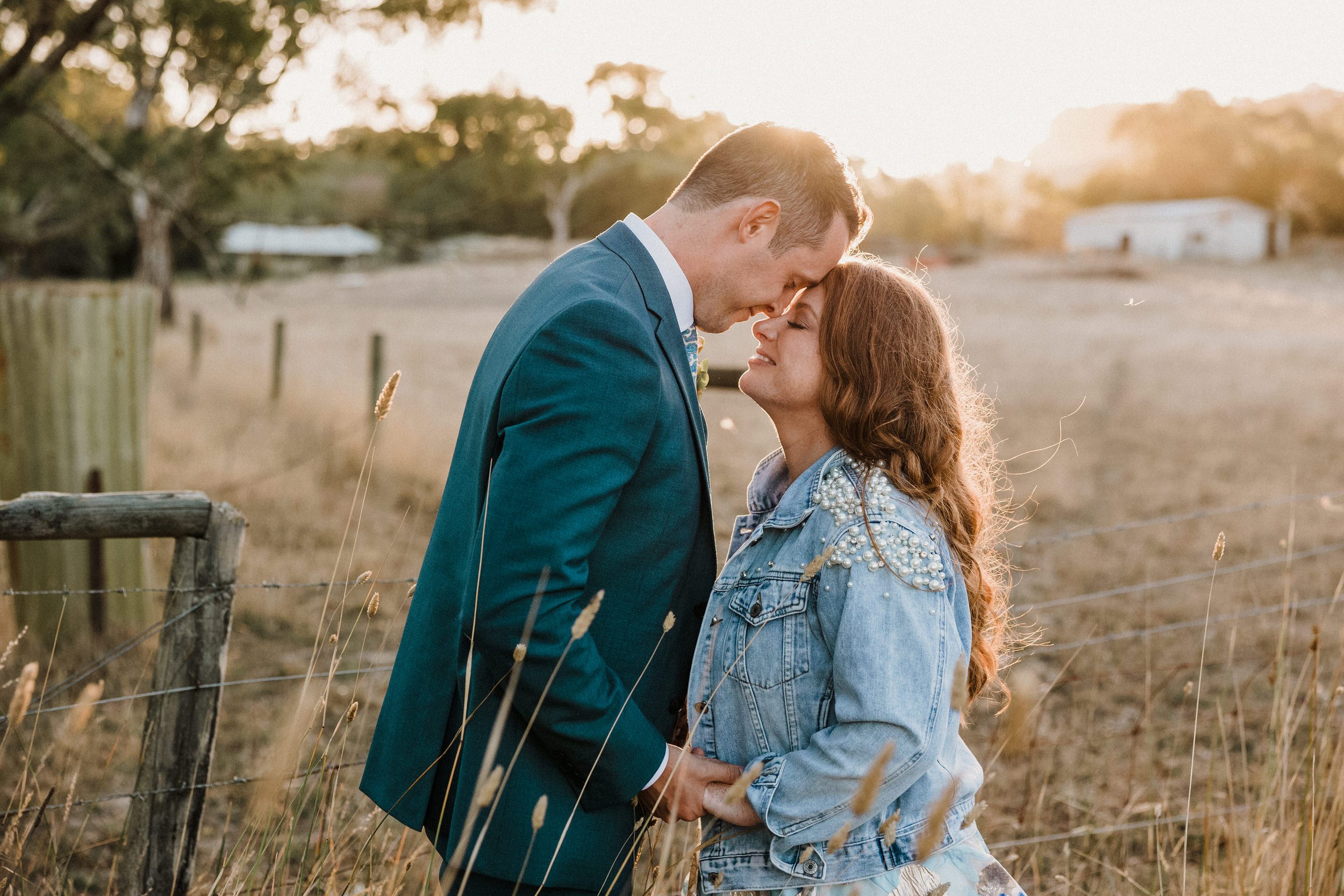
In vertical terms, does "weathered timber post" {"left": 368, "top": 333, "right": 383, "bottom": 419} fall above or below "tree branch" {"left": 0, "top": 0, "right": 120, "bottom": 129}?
below

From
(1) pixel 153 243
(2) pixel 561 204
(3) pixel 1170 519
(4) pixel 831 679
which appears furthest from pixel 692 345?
(2) pixel 561 204

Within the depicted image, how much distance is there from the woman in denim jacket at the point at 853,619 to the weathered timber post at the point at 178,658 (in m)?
1.23

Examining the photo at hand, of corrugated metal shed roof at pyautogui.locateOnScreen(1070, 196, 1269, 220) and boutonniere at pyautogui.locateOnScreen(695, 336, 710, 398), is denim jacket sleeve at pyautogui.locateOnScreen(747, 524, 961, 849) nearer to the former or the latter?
boutonniere at pyautogui.locateOnScreen(695, 336, 710, 398)

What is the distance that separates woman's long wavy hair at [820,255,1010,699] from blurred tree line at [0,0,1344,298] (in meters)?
1.61

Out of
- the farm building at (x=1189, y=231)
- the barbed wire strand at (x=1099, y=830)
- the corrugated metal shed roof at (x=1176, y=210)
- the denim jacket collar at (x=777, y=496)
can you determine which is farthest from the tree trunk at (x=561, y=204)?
the denim jacket collar at (x=777, y=496)

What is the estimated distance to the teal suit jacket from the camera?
1631 millimetres

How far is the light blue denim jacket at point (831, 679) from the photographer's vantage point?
168cm

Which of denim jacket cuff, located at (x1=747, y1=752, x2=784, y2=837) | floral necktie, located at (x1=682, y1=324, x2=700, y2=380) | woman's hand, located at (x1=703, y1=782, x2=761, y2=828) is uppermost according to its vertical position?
floral necktie, located at (x1=682, y1=324, x2=700, y2=380)

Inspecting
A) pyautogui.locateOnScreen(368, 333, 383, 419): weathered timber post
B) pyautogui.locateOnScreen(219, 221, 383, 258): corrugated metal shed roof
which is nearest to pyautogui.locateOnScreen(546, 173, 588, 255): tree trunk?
pyautogui.locateOnScreen(219, 221, 383, 258): corrugated metal shed roof

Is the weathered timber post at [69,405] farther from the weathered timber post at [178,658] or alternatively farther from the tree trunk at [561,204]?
the tree trunk at [561,204]

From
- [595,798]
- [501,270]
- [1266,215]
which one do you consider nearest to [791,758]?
[595,798]

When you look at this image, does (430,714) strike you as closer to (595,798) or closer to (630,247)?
(595,798)

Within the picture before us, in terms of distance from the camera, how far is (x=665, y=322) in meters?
1.86

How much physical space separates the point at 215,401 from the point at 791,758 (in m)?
10.9
